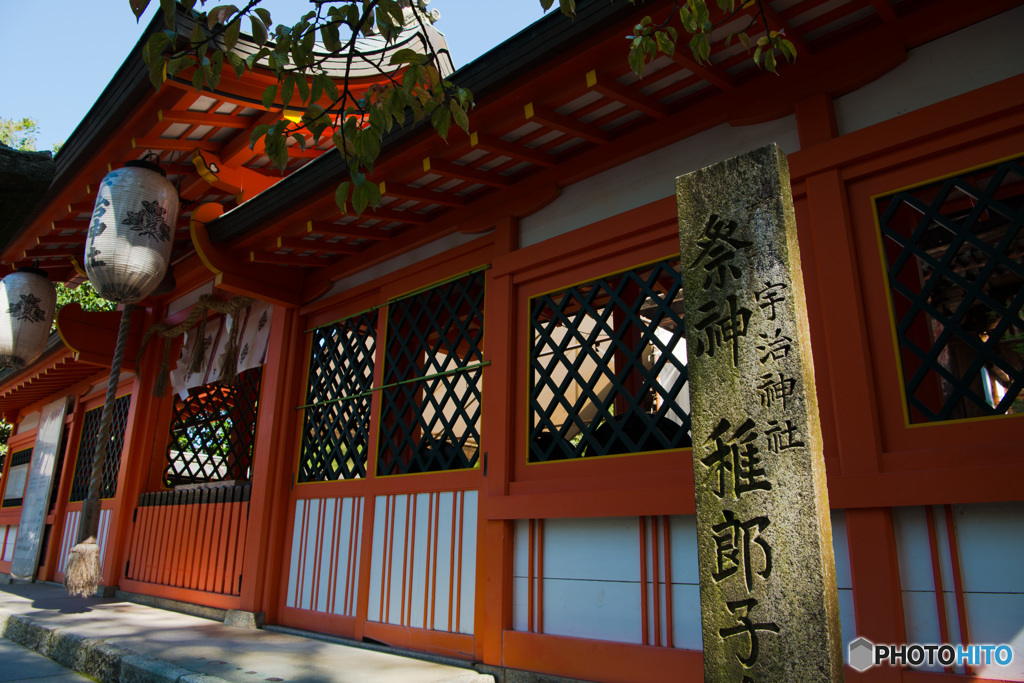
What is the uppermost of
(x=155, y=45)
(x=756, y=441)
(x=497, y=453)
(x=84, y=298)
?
(x=84, y=298)

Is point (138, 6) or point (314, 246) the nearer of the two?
point (138, 6)

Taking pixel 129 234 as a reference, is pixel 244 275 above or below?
below

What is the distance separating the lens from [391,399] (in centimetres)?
528

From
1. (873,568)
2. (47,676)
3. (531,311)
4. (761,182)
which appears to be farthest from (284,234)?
(873,568)

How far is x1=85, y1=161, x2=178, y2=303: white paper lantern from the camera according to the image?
5422 mm

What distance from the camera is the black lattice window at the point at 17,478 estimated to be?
1207cm

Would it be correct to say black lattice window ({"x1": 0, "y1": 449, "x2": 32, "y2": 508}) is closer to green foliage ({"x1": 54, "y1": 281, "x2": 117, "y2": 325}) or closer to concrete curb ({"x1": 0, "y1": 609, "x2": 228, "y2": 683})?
green foliage ({"x1": 54, "y1": 281, "x2": 117, "y2": 325})

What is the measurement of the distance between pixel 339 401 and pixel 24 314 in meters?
3.78

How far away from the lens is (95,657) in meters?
4.45

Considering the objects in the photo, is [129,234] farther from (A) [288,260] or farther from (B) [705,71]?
(B) [705,71]

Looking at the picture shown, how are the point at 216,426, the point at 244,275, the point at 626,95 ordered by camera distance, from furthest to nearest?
the point at 216,426
the point at 244,275
the point at 626,95

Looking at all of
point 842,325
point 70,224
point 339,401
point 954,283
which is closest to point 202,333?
point 70,224

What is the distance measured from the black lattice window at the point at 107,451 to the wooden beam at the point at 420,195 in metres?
5.25

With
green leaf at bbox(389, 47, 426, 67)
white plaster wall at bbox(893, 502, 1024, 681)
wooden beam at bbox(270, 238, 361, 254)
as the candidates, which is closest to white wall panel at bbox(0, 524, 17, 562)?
wooden beam at bbox(270, 238, 361, 254)
